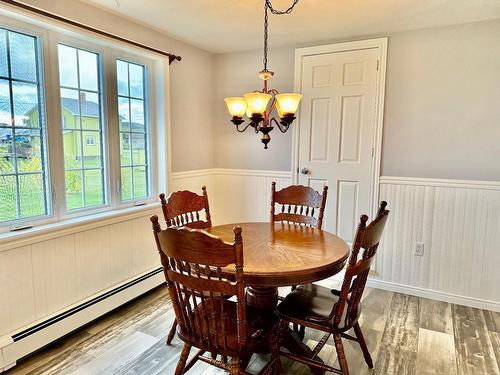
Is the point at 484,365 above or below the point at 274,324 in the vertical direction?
below

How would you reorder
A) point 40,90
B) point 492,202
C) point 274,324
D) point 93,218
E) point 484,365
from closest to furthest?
1. point 274,324
2. point 484,365
3. point 40,90
4. point 93,218
5. point 492,202

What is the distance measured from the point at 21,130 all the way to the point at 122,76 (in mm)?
970

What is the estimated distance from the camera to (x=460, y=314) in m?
2.72

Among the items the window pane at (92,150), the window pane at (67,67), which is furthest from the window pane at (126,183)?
the window pane at (67,67)

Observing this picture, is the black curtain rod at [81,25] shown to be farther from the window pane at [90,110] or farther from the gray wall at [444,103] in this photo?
the gray wall at [444,103]

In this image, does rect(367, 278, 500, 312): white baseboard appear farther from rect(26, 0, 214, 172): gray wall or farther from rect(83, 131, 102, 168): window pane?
rect(83, 131, 102, 168): window pane

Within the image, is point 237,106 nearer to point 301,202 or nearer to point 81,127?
point 301,202

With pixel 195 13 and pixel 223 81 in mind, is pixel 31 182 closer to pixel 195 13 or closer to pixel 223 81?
pixel 195 13

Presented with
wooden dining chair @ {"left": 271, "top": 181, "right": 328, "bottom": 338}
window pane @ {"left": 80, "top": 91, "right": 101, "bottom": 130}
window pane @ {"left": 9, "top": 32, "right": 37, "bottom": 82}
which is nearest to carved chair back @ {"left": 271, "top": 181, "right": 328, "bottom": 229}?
wooden dining chair @ {"left": 271, "top": 181, "right": 328, "bottom": 338}

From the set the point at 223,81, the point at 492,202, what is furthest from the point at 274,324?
the point at 223,81

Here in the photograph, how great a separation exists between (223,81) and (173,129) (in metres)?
0.93

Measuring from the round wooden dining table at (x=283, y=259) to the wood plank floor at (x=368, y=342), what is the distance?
1.42 feet

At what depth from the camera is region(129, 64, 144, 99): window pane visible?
9.55 feet

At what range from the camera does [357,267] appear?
1.63 meters
